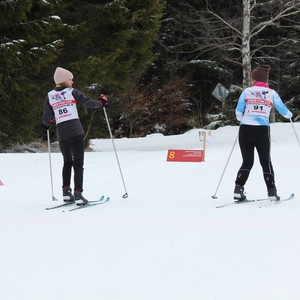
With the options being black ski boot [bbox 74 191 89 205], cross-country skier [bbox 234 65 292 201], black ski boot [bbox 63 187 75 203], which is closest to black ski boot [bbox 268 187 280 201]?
cross-country skier [bbox 234 65 292 201]

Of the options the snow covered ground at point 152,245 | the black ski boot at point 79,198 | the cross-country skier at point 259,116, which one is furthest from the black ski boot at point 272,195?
the black ski boot at point 79,198

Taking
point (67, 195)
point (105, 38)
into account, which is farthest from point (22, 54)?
point (67, 195)

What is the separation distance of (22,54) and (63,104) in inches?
299

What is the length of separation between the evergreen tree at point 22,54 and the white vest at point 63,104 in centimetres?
715

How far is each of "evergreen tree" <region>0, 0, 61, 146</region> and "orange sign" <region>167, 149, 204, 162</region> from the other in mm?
4348

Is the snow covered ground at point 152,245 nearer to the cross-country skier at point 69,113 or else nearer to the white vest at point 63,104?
the cross-country skier at point 69,113

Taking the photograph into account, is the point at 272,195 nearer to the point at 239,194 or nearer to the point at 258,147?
the point at 239,194

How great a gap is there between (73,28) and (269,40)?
1583 cm

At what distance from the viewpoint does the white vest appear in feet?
22.1

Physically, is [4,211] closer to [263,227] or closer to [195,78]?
[263,227]

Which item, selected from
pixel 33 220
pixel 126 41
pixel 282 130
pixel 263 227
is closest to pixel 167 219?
pixel 263 227

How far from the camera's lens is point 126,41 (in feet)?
54.9

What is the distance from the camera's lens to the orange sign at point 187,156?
39.9 feet

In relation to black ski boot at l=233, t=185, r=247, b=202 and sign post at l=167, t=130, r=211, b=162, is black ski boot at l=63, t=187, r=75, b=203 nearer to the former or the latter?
black ski boot at l=233, t=185, r=247, b=202
